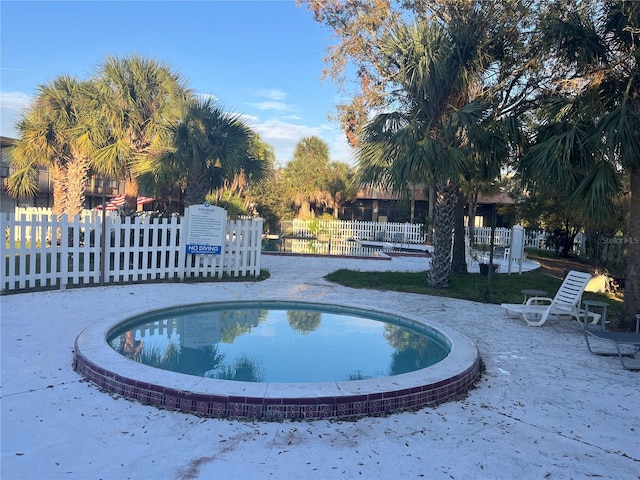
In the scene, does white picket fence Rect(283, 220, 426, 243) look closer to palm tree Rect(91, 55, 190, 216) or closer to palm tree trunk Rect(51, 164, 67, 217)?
palm tree Rect(91, 55, 190, 216)

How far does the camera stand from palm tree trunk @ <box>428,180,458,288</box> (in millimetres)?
10633

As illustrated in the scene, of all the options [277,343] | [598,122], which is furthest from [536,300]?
[277,343]

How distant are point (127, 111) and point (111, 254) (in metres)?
7.04

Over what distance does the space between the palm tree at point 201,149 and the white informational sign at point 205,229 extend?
1.40 m

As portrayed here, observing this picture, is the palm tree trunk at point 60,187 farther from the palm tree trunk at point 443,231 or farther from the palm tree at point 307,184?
the palm tree at point 307,184

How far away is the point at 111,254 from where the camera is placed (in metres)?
10.3

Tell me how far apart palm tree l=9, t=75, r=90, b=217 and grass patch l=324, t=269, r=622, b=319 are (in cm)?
1028

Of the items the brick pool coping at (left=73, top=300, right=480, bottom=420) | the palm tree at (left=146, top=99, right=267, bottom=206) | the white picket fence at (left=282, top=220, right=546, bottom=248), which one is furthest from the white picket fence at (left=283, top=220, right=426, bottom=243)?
the brick pool coping at (left=73, top=300, right=480, bottom=420)

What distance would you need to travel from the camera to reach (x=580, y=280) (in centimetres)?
792

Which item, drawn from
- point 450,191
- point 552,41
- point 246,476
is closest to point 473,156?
point 450,191

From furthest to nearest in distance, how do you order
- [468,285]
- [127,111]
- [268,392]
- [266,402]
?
1. [127,111]
2. [468,285]
3. [268,392]
4. [266,402]

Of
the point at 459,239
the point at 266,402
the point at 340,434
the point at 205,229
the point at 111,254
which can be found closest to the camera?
the point at 340,434

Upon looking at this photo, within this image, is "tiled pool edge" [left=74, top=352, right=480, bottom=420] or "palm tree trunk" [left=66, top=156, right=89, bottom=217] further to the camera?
"palm tree trunk" [left=66, top=156, right=89, bottom=217]

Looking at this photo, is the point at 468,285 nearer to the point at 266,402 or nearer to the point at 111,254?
the point at 111,254
